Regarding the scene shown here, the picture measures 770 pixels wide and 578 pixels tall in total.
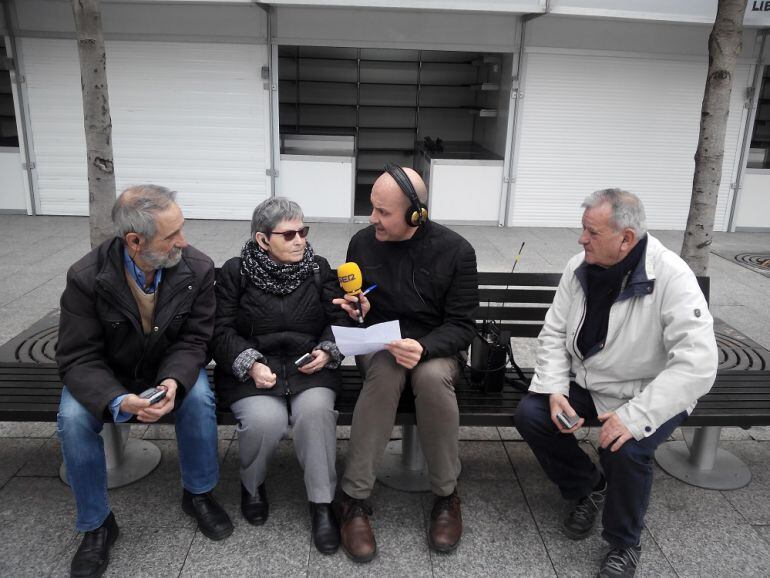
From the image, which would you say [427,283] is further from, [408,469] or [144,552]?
[144,552]

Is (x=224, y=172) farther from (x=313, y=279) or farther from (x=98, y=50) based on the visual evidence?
(x=313, y=279)

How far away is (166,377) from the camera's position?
2.71 metres

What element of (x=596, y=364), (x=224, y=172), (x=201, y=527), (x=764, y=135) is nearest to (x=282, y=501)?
(x=201, y=527)

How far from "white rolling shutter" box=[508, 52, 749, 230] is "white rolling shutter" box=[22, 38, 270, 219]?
155 inches

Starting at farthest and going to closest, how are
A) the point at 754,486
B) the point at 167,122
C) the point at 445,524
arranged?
the point at 167,122, the point at 754,486, the point at 445,524

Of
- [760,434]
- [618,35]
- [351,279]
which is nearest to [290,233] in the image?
[351,279]

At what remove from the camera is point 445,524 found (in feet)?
9.18

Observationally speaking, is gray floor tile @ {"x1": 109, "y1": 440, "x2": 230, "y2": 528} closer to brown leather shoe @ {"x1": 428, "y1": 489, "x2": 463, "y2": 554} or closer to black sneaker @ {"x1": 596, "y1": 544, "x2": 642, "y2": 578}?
brown leather shoe @ {"x1": 428, "y1": 489, "x2": 463, "y2": 554}

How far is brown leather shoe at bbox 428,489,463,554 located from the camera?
108 inches

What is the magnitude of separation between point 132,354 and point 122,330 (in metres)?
0.12

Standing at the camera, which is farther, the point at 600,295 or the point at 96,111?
the point at 96,111

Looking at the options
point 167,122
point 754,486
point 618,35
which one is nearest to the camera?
point 754,486

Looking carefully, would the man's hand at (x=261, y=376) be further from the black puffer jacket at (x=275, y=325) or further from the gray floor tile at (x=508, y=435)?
the gray floor tile at (x=508, y=435)

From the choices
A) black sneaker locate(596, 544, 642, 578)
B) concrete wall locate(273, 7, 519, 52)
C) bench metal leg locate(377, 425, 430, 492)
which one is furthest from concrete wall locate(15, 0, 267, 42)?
black sneaker locate(596, 544, 642, 578)
